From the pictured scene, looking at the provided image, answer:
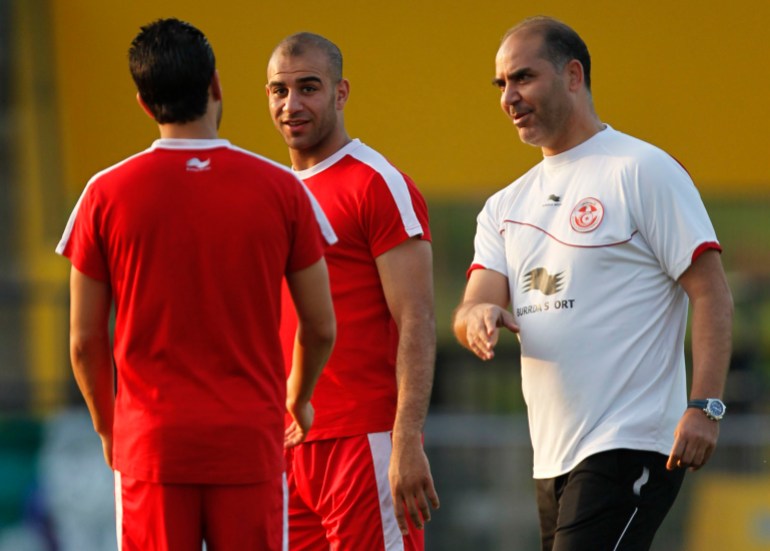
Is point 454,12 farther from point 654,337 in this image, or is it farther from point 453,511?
point 654,337

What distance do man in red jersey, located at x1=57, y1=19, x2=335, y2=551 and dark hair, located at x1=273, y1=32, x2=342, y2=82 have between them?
110cm

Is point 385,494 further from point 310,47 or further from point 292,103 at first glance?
point 310,47

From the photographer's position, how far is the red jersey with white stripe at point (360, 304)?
151 inches

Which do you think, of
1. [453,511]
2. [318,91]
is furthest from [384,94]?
[318,91]

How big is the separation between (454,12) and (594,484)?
4.76 metres

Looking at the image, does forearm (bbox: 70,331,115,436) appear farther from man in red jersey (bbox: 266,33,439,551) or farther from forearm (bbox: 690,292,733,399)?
forearm (bbox: 690,292,733,399)

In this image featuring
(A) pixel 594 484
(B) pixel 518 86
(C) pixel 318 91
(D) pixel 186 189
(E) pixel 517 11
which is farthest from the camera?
(E) pixel 517 11

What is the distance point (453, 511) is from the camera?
23.4 ft

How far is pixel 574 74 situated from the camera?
3742 millimetres

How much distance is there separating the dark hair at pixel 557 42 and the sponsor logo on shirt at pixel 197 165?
3.87 feet

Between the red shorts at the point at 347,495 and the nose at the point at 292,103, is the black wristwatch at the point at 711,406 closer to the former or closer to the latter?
the red shorts at the point at 347,495

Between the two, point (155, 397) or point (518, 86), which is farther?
point (518, 86)

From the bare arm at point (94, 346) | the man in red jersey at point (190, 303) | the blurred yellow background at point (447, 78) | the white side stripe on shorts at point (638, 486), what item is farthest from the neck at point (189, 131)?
the blurred yellow background at point (447, 78)

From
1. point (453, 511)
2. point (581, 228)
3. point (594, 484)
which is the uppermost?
point (581, 228)
